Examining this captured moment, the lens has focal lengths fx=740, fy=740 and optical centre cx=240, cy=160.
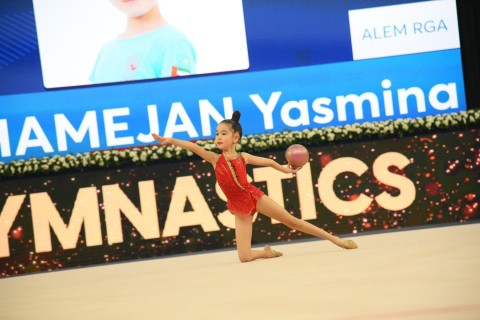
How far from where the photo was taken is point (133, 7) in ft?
38.1

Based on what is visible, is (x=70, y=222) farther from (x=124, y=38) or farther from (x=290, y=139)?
(x=124, y=38)

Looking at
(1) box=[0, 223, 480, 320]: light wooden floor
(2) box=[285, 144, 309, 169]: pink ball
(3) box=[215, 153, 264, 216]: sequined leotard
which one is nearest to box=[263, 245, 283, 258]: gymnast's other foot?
(1) box=[0, 223, 480, 320]: light wooden floor

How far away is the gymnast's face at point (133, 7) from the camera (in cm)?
1160

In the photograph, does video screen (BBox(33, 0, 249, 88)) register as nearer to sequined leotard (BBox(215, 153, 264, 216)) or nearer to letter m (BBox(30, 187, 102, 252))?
letter m (BBox(30, 187, 102, 252))

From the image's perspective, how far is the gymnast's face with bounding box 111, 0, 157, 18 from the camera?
11602 mm

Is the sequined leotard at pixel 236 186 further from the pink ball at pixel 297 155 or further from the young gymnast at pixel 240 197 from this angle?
the pink ball at pixel 297 155

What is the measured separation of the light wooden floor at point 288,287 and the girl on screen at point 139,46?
470 centimetres

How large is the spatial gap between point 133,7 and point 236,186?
18.9ft

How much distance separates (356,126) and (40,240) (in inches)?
153

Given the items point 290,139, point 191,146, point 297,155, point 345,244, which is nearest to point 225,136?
point 191,146

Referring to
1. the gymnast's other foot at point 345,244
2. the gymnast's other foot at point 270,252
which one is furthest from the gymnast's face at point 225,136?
the gymnast's other foot at point 345,244

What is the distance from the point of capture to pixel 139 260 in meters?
8.42

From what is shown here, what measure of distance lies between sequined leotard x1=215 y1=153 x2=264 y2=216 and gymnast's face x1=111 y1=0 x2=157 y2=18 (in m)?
5.50

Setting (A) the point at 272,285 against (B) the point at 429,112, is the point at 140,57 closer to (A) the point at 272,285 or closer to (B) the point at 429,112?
(B) the point at 429,112
